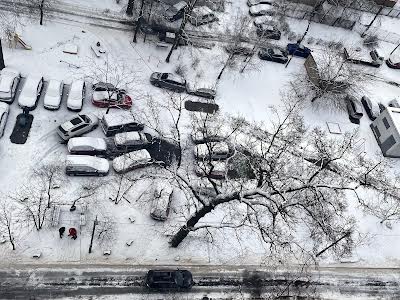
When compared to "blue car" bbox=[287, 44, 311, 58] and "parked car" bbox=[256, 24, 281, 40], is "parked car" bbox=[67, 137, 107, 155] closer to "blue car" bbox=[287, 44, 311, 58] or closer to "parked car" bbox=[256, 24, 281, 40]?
"parked car" bbox=[256, 24, 281, 40]

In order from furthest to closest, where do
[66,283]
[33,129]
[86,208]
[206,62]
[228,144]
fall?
→ [206,62], [228,144], [33,129], [86,208], [66,283]

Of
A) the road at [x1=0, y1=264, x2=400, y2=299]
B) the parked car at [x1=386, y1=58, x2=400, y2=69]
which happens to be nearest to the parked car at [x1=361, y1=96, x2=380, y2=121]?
the parked car at [x1=386, y1=58, x2=400, y2=69]

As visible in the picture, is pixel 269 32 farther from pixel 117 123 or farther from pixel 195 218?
pixel 195 218

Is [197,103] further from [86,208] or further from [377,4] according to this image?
[377,4]

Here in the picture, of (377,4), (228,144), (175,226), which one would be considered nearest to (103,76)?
(228,144)

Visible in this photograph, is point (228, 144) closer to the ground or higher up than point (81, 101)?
closer to the ground

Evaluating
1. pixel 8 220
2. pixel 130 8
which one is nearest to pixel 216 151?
pixel 8 220
